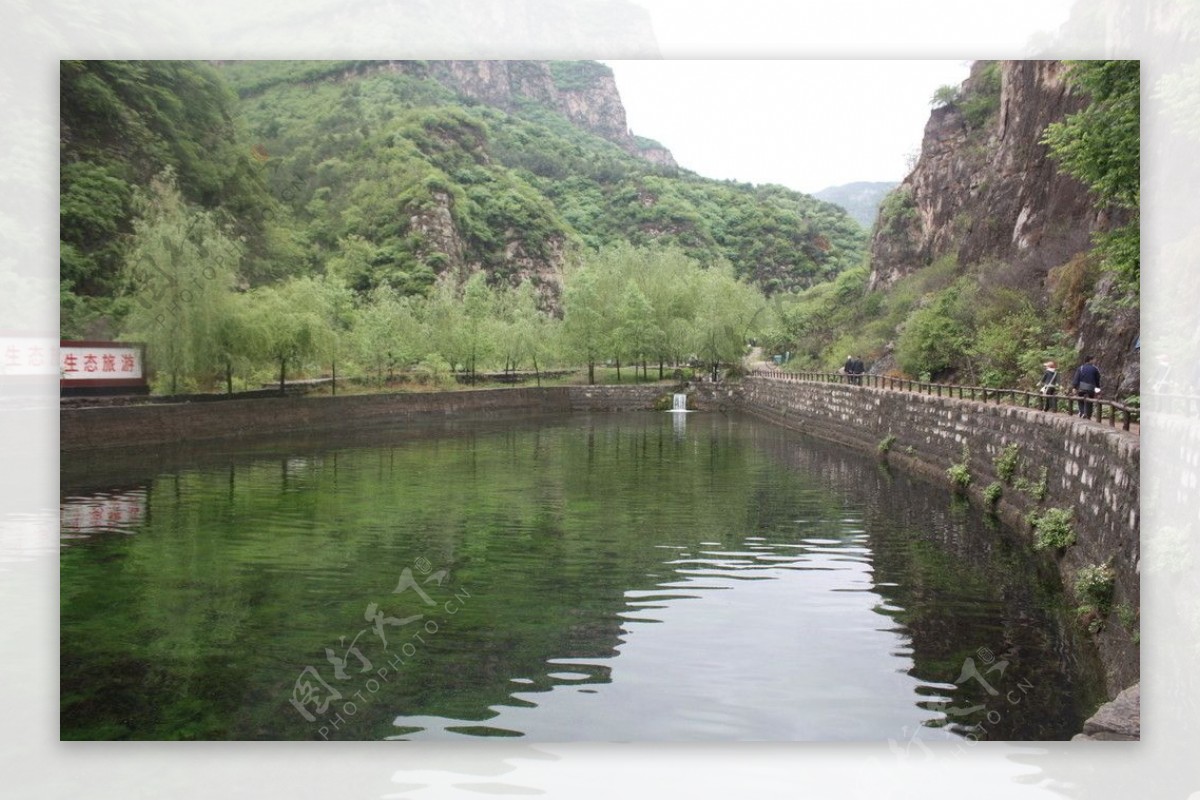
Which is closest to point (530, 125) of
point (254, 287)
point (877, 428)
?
point (254, 287)

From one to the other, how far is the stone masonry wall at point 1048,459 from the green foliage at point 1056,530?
115 mm

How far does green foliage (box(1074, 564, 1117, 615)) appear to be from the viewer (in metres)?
9.12

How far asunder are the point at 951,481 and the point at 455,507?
8.61 metres

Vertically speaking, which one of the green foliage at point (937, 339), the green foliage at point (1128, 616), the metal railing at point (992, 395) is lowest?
the green foliage at point (1128, 616)

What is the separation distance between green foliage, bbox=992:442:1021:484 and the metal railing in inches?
25.6

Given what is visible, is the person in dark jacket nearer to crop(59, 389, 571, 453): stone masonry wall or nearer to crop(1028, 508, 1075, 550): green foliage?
crop(1028, 508, 1075, 550): green foliage

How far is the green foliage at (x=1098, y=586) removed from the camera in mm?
9117

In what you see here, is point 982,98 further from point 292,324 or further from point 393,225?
point 393,225

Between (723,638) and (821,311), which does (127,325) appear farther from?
(821,311)

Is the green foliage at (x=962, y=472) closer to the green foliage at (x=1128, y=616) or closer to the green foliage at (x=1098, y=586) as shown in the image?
the green foliage at (x=1098, y=586)

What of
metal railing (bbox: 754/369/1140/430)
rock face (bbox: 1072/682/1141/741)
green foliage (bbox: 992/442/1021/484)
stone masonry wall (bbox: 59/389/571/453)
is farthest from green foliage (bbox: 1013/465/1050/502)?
stone masonry wall (bbox: 59/389/571/453)

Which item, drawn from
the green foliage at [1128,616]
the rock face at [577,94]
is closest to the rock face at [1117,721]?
the green foliage at [1128,616]

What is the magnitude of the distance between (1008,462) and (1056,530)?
371cm

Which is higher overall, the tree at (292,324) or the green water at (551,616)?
the tree at (292,324)
